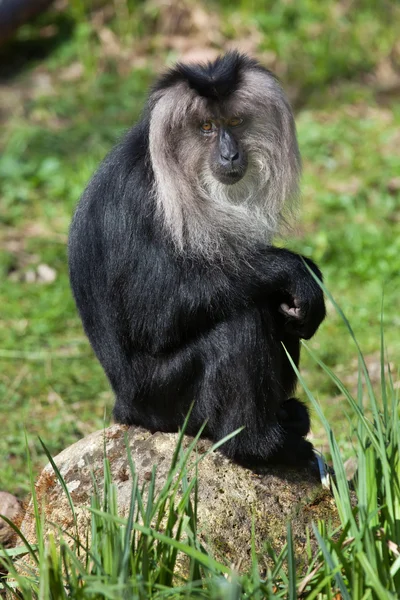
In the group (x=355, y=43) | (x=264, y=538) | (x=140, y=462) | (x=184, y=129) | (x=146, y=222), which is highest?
(x=355, y=43)

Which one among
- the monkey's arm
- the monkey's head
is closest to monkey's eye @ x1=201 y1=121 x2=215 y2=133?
the monkey's head

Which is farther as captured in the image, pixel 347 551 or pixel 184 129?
pixel 184 129

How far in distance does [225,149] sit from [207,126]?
0.47 ft

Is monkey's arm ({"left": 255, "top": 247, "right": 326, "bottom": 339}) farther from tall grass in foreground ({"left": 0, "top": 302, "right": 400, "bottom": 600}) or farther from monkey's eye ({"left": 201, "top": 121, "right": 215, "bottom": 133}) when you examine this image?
tall grass in foreground ({"left": 0, "top": 302, "right": 400, "bottom": 600})

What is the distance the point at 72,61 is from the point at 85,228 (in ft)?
20.3

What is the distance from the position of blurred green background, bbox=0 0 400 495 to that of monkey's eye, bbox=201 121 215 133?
633 mm

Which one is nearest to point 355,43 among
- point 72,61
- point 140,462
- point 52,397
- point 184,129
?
point 72,61

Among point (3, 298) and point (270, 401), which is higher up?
point (3, 298)

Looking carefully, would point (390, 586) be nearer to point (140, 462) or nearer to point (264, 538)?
point (264, 538)

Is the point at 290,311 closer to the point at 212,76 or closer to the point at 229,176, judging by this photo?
the point at 229,176

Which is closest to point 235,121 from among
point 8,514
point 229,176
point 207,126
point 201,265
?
point 207,126

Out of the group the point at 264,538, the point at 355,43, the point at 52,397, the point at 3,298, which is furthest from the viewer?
the point at 355,43

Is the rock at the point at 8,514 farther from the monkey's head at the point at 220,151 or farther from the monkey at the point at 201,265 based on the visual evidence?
the monkey's head at the point at 220,151

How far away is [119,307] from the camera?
3.32 metres
